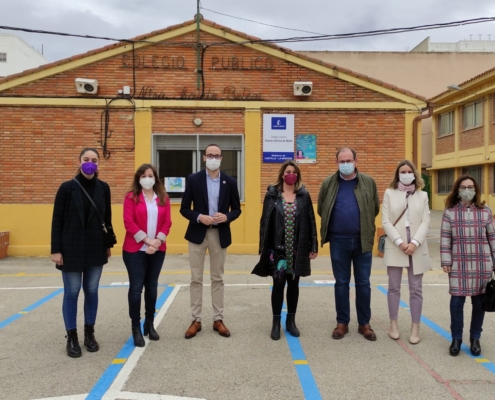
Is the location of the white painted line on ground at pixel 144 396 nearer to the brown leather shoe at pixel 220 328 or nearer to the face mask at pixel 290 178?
the brown leather shoe at pixel 220 328

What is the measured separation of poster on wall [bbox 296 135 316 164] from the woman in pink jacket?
6562mm

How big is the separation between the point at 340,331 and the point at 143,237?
7.67 ft

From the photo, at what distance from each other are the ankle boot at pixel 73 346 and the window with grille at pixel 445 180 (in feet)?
88.1

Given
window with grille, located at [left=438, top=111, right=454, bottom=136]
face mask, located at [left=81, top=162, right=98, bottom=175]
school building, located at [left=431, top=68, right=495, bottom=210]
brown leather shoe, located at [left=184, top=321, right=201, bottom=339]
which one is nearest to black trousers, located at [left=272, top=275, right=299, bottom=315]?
brown leather shoe, located at [left=184, top=321, right=201, bottom=339]

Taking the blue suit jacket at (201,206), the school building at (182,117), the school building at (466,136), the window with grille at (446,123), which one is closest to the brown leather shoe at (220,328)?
the blue suit jacket at (201,206)

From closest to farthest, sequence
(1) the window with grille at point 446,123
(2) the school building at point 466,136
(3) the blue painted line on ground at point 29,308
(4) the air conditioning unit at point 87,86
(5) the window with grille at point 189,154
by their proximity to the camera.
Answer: (3) the blue painted line on ground at point 29,308, (4) the air conditioning unit at point 87,86, (5) the window with grille at point 189,154, (2) the school building at point 466,136, (1) the window with grille at point 446,123

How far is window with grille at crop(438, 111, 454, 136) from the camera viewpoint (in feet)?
87.6

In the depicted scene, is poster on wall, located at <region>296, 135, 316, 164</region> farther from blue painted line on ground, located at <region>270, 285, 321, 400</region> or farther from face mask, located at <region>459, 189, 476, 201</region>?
face mask, located at <region>459, 189, 476, 201</region>

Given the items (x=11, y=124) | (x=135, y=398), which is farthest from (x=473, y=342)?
(x=11, y=124)

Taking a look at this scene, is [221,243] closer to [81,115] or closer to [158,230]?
[158,230]

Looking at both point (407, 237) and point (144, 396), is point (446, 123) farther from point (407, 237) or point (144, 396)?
point (144, 396)

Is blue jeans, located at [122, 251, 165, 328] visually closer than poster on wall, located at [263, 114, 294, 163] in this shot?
Yes

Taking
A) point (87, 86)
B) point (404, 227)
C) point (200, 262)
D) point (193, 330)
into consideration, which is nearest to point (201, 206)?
point (200, 262)

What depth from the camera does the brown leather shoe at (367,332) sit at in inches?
188
